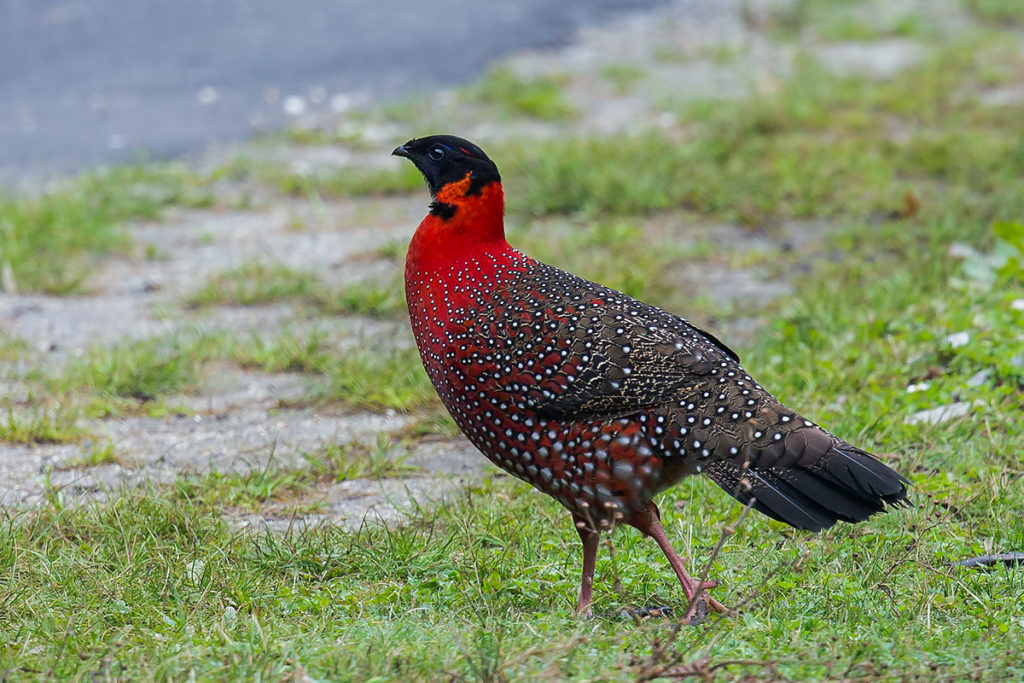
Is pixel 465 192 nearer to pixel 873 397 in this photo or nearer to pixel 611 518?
pixel 611 518

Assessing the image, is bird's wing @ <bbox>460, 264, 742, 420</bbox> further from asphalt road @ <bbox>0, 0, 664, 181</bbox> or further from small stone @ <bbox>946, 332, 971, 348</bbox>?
asphalt road @ <bbox>0, 0, 664, 181</bbox>

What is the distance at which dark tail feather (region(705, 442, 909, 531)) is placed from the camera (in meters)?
3.35

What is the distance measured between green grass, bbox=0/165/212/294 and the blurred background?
28 mm

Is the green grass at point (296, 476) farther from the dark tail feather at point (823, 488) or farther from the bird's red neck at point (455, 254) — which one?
the dark tail feather at point (823, 488)

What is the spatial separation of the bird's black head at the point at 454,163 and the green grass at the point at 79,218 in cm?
310

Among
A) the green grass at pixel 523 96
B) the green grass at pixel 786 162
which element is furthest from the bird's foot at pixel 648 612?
the green grass at pixel 523 96

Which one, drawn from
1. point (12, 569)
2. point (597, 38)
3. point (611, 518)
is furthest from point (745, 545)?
point (597, 38)

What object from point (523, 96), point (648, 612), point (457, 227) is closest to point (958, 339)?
point (648, 612)

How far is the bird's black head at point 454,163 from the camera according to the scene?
4.04 meters

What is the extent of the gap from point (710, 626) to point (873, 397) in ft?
6.22

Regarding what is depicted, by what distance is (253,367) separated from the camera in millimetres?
5727

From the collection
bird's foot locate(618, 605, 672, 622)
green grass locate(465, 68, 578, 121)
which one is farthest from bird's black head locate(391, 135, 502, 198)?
green grass locate(465, 68, 578, 121)

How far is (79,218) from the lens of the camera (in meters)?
7.14

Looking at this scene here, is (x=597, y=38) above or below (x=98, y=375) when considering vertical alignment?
above
